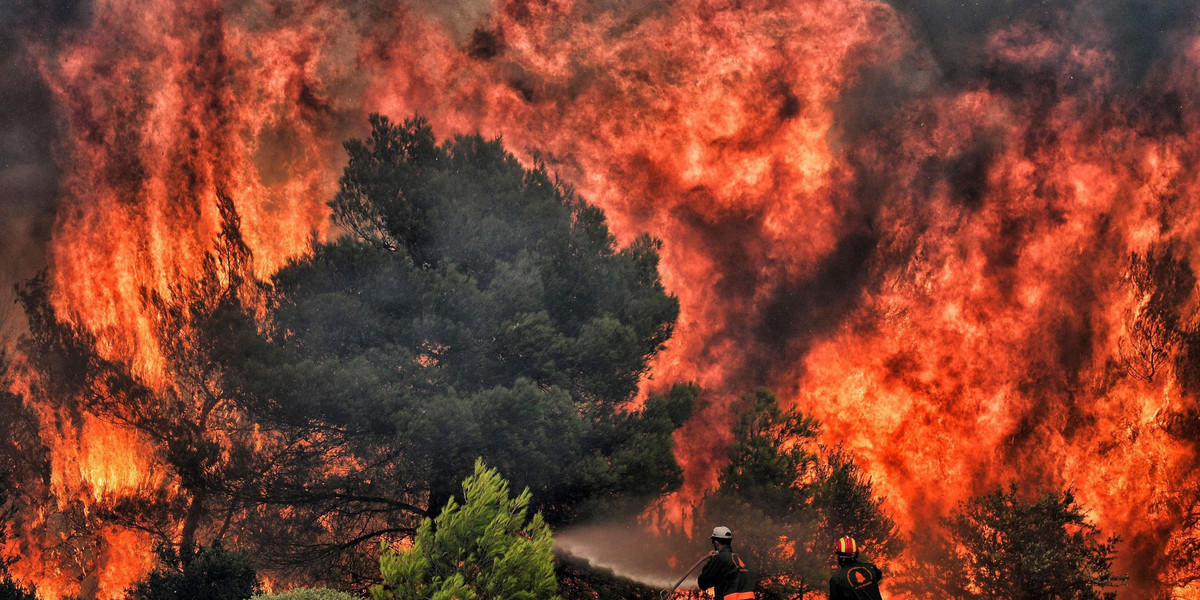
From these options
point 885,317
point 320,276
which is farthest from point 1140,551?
point 320,276

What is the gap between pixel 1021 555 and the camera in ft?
50.8

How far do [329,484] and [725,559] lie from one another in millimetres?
8593

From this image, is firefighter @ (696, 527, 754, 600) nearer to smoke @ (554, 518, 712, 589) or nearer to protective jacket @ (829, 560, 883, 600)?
protective jacket @ (829, 560, 883, 600)

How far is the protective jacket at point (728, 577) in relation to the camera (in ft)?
30.8

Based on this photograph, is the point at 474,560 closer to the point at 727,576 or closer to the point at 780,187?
the point at 727,576

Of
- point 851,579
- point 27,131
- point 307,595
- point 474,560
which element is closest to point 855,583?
point 851,579

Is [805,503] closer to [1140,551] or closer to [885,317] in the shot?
[885,317]

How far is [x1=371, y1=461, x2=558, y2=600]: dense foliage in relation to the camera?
9336 millimetres

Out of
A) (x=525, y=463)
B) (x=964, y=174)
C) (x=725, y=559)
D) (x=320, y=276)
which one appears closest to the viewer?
(x=725, y=559)

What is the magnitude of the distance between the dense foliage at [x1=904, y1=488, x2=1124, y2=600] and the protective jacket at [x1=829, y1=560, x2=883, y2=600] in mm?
7190

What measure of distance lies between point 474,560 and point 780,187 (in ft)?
42.6

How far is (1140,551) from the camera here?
18.2 meters

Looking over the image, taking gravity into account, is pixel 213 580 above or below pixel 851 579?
above

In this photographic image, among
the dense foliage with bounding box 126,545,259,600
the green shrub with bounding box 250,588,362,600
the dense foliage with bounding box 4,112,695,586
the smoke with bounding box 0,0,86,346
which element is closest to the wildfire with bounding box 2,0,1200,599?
the smoke with bounding box 0,0,86,346
